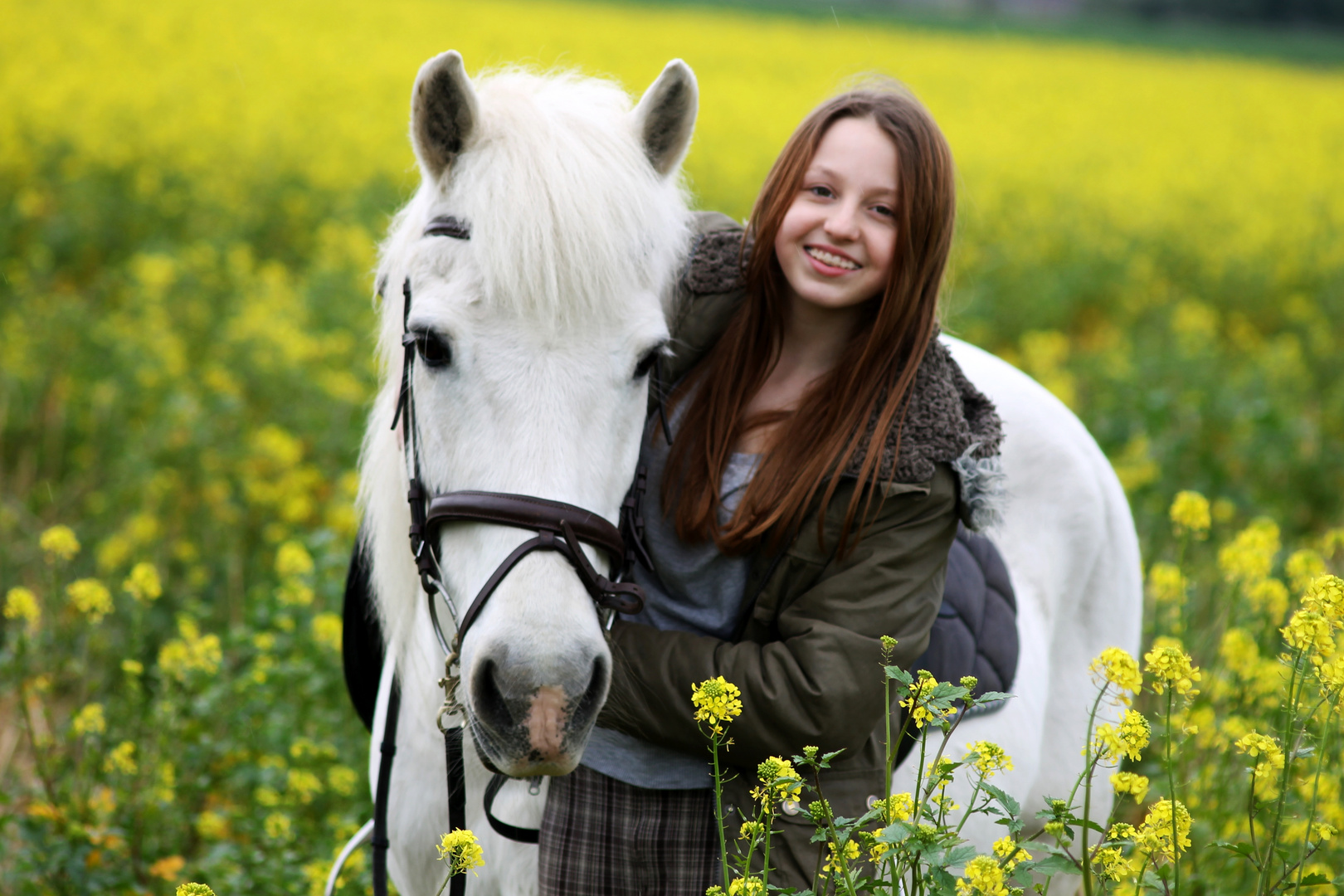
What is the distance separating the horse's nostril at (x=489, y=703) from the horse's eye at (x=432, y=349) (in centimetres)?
52

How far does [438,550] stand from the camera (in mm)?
1750

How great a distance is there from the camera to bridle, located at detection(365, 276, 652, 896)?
158 centimetres

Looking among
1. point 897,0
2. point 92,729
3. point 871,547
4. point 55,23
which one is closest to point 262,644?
point 92,729

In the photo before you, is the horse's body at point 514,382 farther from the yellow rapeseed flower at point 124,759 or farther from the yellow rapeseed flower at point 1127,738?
the yellow rapeseed flower at point 124,759

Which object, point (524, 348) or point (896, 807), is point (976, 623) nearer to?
point (896, 807)

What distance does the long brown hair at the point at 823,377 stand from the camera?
1.87 metres

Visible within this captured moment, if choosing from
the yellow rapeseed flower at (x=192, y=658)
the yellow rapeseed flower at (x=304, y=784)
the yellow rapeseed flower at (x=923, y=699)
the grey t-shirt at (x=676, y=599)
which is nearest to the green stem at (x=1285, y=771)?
the yellow rapeseed flower at (x=923, y=699)

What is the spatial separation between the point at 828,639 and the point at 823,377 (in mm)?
532

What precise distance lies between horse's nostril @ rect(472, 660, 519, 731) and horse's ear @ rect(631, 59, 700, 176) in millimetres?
1016

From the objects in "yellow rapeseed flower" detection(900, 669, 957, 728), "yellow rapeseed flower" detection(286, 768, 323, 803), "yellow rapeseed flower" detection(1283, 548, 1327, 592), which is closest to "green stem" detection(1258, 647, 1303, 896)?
"yellow rapeseed flower" detection(900, 669, 957, 728)

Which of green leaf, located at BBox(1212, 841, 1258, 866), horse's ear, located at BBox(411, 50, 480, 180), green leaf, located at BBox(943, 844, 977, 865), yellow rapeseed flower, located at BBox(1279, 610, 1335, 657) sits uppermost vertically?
horse's ear, located at BBox(411, 50, 480, 180)

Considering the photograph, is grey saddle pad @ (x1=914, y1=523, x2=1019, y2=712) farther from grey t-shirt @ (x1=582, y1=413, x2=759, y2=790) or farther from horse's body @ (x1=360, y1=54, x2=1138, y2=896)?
horse's body @ (x1=360, y1=54, x2=1138, y2=896)

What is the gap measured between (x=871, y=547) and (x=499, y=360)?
75cm

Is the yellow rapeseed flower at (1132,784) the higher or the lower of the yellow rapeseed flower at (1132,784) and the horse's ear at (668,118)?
the lower
